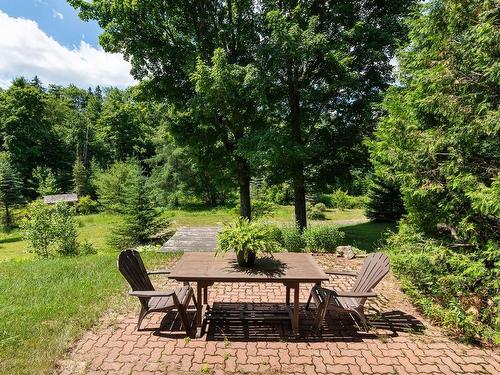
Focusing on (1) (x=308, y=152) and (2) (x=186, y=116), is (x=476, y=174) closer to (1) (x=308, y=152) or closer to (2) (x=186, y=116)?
(1) (x=308, y=152)

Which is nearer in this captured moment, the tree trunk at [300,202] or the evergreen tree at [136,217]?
the tree trunk at [300,202]

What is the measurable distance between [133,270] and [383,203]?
15076 mm

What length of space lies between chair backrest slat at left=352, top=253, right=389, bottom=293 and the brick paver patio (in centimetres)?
57

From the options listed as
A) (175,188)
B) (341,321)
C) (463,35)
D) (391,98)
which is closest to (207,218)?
(175,188)

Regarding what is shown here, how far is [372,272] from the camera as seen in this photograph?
14.6 ft

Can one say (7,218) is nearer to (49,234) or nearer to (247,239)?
(49,234)

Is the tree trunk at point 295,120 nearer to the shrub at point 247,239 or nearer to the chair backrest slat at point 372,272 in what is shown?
the chair backrest slat at point 372,272

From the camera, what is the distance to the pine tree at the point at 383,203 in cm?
1581

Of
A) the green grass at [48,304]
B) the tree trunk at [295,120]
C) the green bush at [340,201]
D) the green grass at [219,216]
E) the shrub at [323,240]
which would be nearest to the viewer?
the green grass at [48,304]

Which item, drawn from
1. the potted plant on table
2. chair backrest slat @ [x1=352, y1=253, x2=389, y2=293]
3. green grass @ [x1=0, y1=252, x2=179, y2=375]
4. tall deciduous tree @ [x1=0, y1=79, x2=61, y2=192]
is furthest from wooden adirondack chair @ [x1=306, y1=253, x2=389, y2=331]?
tall deciduous tree @ [x1=0, y1=79, x2=61, y2=192]

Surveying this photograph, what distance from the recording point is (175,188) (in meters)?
24.1

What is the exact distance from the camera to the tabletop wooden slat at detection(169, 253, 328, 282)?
3.90 metres

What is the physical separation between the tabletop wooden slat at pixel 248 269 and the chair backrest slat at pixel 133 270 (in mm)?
553

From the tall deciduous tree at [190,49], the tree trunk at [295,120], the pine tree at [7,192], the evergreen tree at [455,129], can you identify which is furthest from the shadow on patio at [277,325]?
the pine tree at [7,192]
